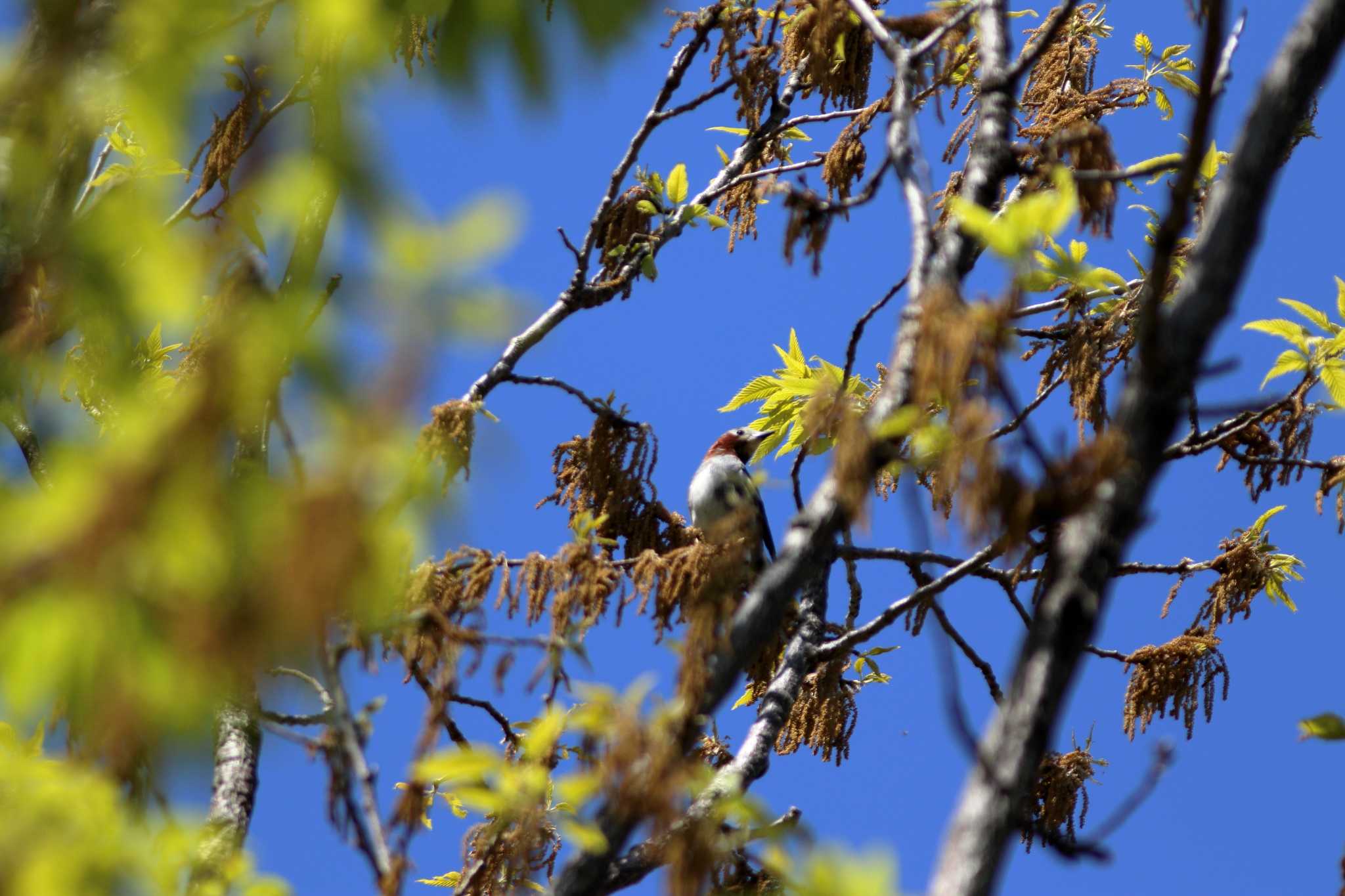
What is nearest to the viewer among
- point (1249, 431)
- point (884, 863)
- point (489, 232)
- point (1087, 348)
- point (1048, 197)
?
point (489, 232)

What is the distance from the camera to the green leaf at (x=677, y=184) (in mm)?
5676

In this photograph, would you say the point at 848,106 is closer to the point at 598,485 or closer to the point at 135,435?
the point at 598,485

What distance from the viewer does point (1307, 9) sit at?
2.75 meters

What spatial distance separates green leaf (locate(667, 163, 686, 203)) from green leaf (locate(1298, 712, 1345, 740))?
387 cm

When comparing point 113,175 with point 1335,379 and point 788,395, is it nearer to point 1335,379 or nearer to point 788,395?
point 788,395

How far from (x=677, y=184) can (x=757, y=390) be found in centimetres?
104

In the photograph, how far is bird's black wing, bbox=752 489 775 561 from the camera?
7.84m

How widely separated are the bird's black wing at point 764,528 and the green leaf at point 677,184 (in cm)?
253

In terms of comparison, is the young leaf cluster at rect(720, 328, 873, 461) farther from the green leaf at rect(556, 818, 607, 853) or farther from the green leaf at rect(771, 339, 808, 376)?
the green leaf at rect(556, 818, 607, 853)

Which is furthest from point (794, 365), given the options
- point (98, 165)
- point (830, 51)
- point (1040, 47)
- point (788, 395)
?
point (98, 165)

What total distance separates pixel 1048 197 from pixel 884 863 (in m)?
1.35

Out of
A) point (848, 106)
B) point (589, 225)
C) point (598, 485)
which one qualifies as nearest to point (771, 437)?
point (598, 485)

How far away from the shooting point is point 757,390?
562 centimetres

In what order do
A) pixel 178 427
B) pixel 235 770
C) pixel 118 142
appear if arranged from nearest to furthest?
pixel 178 427 → pixel 235 770 → pixel 118 142
